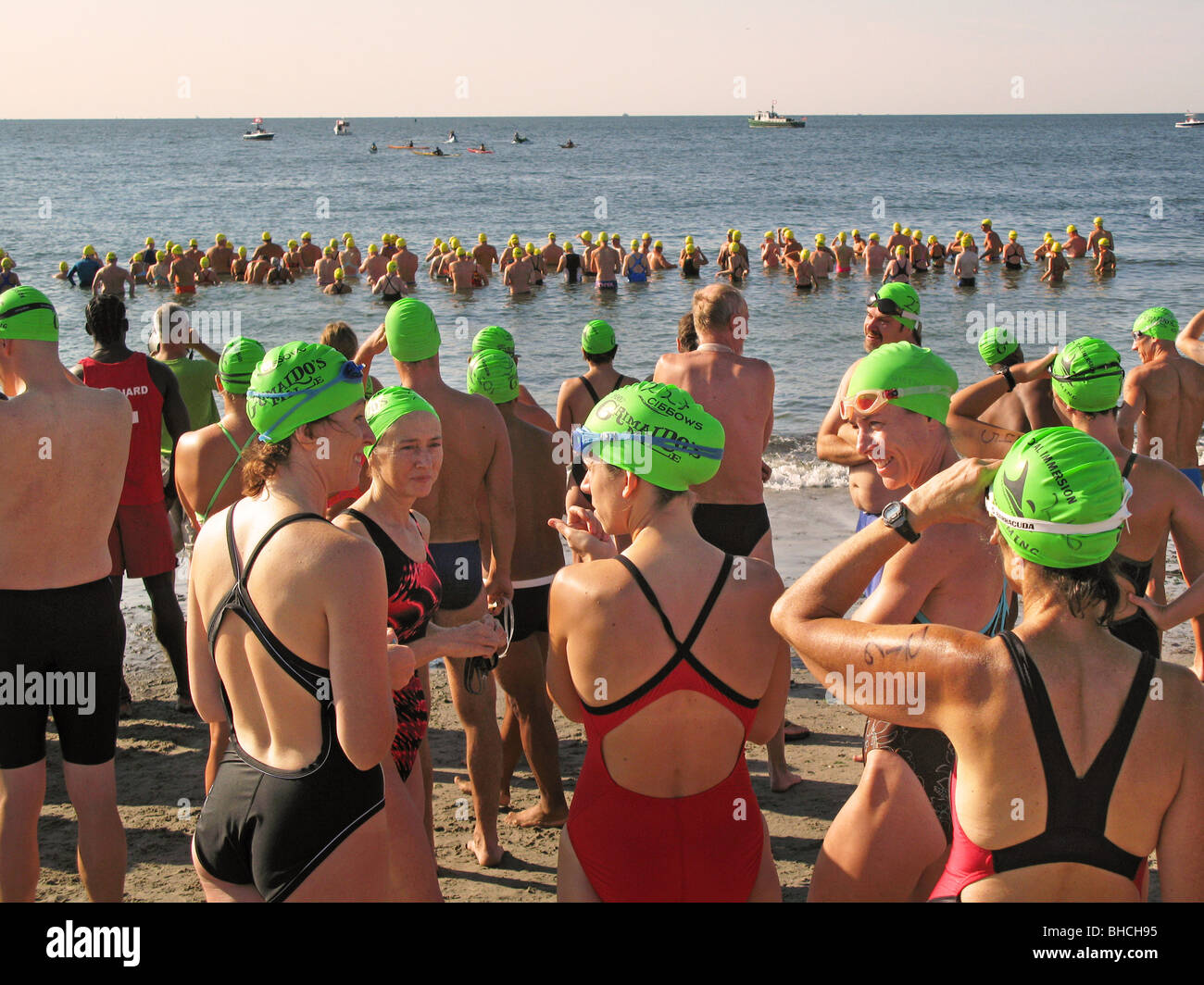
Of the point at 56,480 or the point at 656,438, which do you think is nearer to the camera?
the point at 656,438

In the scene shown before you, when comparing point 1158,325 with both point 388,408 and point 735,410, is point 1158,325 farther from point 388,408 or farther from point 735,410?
point 388,408

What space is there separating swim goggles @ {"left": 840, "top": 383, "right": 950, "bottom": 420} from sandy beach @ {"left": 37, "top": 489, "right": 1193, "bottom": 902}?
211cm

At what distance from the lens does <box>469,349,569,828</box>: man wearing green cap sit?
4.63m

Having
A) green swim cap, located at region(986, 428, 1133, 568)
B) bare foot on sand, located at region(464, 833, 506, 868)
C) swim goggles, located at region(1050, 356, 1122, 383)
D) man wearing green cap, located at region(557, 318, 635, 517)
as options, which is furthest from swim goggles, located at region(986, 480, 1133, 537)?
man wearing green cap, located at region(557, 318, 635, 517)

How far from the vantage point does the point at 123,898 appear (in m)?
3.93

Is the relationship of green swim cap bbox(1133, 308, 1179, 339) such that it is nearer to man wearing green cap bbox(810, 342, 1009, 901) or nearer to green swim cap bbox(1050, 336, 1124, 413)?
green swim cap bbox(1050, 336, 1124, 413)

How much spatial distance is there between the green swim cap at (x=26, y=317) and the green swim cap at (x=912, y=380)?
8.96ft

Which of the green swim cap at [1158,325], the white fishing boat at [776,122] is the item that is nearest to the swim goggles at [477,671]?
the green swim cap at [1158,325]

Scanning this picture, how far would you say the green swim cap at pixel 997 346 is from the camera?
5.98 meters

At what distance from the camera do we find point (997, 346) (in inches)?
236

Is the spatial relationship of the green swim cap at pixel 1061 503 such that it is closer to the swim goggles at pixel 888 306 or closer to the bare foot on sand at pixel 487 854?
the bare foot on sand at pixel 487 854

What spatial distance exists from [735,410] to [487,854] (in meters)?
2.41

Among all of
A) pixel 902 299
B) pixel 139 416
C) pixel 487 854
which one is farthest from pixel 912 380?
pixel 139 416
